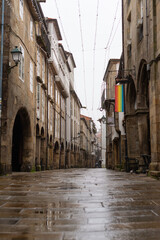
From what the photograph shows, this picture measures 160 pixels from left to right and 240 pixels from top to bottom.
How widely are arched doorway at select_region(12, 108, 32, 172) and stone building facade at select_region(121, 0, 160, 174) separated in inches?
228

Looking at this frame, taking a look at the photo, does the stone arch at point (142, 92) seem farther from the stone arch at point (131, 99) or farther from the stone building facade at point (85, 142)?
the stone building facade at point (85, 142)

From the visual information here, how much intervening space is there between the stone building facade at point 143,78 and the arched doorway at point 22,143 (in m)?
5.80

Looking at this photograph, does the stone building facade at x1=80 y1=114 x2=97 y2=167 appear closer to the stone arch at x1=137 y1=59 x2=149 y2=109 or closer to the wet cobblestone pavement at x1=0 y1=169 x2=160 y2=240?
the stone arch at x1=137 y1=59 x2=149 y2=109

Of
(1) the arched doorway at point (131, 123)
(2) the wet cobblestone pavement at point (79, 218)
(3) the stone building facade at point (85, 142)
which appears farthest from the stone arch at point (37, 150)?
(3) the stone building facade at point (85, 142)

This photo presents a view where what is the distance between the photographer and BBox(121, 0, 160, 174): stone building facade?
11.4 meters

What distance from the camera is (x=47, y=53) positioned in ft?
83.0

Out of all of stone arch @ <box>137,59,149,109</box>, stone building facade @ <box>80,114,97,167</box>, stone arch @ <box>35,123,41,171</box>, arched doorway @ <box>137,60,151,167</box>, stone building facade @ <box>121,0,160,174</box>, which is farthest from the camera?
stone building facade @ <box>80,114,97,167</box>

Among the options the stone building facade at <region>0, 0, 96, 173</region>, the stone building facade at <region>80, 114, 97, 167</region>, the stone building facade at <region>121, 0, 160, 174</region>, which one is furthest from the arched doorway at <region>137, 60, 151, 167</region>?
the stone building facade at <region>80, 114, 97, 167</region>

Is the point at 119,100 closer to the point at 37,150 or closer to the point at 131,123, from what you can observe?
the point at 131,123

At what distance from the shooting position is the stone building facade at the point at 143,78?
1140cm

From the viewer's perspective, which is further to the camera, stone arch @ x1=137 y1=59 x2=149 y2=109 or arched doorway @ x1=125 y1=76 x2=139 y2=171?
arched doorway @ x1=125 y1=76 x2=139 y2=171


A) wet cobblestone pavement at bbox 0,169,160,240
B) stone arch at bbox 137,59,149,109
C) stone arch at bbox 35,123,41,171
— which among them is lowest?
wet cobblestone pavement at bbox 0,169,160,240

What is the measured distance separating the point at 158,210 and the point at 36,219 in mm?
1527

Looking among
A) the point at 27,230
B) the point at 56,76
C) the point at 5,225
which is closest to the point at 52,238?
the point at 27,230
